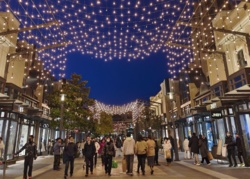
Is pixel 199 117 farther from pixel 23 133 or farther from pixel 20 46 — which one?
pixel 20 46

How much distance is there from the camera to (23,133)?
20203 mm

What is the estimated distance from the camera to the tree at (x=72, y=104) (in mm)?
21438

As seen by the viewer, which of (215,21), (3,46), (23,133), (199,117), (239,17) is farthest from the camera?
(199,117)

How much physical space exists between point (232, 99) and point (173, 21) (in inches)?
229

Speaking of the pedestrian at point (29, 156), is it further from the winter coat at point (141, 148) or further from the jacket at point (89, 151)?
the winter coat at point (141, 148)

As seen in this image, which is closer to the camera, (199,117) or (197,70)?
(199,117)

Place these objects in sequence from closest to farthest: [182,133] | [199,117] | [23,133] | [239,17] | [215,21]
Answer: [239,17] → [215,21] → [23,133] → [199,117] → [182,133]

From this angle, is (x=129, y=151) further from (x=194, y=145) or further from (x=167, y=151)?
(x=194, y=145)

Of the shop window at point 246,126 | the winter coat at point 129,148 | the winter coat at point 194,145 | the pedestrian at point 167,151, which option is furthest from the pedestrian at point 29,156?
the shop window at point 246,126

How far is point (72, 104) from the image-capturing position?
21.7 m

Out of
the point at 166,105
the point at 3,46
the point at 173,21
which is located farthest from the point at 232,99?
the point at 166,105

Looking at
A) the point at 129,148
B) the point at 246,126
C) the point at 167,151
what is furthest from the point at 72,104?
the point at 246,126

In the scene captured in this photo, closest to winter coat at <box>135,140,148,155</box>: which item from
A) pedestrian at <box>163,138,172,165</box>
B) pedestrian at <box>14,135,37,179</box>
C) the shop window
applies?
pedestrian at <box>163,138,172,165</box>

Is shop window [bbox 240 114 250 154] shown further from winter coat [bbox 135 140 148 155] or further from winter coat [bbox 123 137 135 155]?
winter coat [bbox 123 137 135 155]
